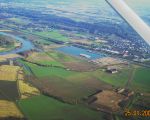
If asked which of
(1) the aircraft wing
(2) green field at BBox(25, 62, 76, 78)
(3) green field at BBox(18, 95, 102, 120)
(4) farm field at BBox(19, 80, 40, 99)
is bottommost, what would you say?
(3) green field at BBox(18, 95, 102, 120)

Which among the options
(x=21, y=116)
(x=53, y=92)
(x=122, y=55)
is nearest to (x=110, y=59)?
(x=122, y=55)

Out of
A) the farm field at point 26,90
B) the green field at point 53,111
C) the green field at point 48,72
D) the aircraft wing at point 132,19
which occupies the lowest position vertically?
the green field at point 53,111

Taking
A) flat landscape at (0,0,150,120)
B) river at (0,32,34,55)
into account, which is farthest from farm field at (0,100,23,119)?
river at (0,32,34,55)

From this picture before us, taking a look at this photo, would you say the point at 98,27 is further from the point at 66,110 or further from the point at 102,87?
the point at 66,110

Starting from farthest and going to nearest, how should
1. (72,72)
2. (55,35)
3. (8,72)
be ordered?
(55,35) → (72,72) → (8,72)

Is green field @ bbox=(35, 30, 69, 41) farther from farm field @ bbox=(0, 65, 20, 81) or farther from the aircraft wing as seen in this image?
the aircraft wing

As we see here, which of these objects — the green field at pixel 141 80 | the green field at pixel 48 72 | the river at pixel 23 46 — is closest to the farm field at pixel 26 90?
the green field at pixel 48 72
